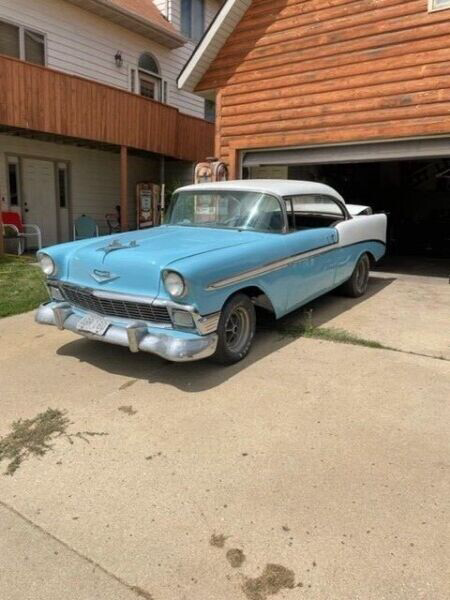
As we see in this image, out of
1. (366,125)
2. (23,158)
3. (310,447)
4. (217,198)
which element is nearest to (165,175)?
(23,158)

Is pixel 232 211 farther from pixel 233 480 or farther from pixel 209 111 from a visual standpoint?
pixel 209 111

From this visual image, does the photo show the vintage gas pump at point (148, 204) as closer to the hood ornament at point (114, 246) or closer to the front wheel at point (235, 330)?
the hood ornament at point (114, 246)

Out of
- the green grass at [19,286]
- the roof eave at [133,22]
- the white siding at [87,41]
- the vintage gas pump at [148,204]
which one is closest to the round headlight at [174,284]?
the green grass at [19,286]

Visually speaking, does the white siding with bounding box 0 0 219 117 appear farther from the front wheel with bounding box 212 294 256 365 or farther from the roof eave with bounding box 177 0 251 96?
the front wheel with bounding box 212 294 256 365

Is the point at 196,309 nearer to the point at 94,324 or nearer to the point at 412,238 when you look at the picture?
the point at 94,324

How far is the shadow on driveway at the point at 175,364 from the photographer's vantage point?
4.11 metres

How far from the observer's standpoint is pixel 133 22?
43.8 ft

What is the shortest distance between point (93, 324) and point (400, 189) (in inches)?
635

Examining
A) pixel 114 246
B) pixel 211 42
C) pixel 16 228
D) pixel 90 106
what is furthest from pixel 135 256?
pixel 90 106

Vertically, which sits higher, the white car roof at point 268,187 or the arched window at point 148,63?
the arched window at point 148,63

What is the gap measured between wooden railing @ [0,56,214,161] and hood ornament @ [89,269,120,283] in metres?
6.97

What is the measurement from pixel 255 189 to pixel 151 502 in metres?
3.52

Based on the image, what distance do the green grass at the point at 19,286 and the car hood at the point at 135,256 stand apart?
224cm

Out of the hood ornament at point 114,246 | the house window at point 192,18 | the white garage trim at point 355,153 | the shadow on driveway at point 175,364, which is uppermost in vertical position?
the house window at point 192,18
